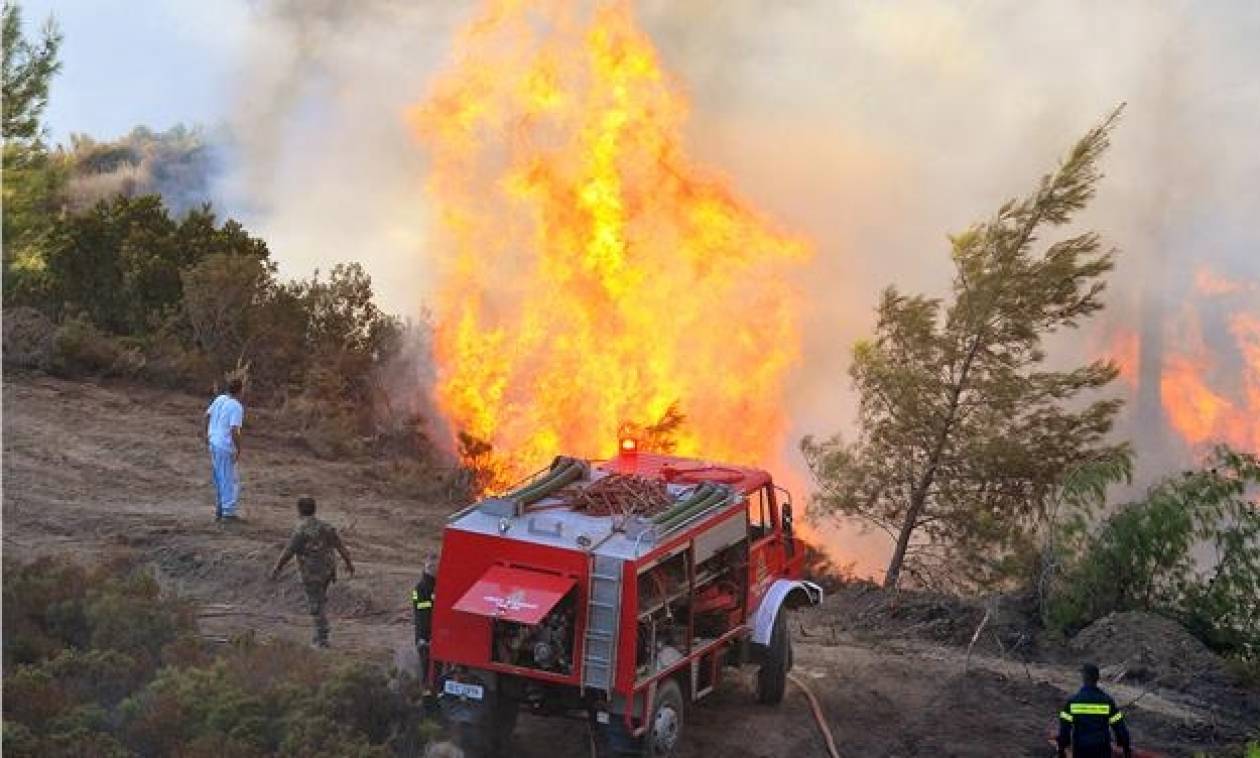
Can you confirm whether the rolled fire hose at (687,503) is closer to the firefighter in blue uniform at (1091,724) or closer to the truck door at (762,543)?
the truck door at (762,543)

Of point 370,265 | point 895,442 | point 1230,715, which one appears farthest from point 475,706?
point 370,265

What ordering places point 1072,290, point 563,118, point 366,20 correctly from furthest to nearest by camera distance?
point 366,20 → point 563,118 → point 1072,290

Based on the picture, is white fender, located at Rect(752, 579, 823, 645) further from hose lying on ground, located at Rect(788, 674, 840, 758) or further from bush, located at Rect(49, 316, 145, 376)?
bush, located at Rect(49, 316, 145, 376)

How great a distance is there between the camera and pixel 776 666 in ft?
42.7

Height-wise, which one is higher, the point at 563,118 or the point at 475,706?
the point at 563,118

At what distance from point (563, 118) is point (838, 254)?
1098cm

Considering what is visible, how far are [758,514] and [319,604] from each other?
433 centimetres

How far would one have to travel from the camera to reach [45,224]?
18.1 meters

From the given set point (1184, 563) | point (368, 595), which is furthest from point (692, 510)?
point (1184, 563)

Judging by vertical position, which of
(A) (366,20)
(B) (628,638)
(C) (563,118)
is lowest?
(B) (628,638)

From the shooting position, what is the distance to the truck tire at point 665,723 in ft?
35.9

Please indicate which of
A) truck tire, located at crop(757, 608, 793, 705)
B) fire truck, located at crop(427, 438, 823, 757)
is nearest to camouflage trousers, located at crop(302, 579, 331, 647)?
fire truck, located at crop(427, 438, 823, 757)

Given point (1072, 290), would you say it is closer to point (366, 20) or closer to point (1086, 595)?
point (1086, 595)

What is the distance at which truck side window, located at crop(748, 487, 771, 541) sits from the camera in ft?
43.0
